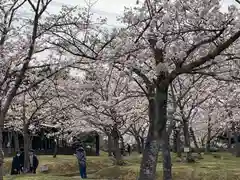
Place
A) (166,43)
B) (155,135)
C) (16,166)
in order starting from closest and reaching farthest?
(166,43)
(155,135)
(16,166)

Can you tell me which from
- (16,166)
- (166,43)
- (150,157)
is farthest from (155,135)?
(16,166)

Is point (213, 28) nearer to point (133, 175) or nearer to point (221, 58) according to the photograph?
point (221, 58)

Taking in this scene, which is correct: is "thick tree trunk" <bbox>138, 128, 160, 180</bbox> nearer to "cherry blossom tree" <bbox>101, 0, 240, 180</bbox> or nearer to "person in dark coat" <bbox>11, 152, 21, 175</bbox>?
"cherry blossom tree" <bbox>101, 0, 240, 180</bbox>

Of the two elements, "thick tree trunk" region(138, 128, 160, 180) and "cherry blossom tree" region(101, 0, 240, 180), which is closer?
"cherry blossom tree" region(101, 0, 240, 180)

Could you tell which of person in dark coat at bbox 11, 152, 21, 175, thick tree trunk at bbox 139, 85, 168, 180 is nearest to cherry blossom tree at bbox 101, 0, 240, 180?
thick tree trunk at bbox 139, 85, 168, 180

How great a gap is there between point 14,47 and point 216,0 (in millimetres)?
5831

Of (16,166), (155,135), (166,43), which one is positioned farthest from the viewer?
(16,166)

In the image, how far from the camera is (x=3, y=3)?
11.1 meters

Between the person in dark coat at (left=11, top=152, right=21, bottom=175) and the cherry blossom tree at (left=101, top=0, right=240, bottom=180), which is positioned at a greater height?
the cherry blossom tree at (left=101, top=0, right=240, bottom=180)

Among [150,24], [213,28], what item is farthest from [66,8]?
[213,28]

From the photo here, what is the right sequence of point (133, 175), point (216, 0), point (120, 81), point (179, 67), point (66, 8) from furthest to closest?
point (120, 81) → point (133, 175) → point (66, 8) → point (179, 67) → point (216, 0)

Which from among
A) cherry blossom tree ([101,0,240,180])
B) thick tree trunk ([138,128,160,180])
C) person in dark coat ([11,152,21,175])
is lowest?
person in dark coat ([11,152,21,175])

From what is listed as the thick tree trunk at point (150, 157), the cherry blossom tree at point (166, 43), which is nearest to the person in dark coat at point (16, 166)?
the cherry blossom tree at point (166, 43)

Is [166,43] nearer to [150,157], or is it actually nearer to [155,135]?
[155,135]
